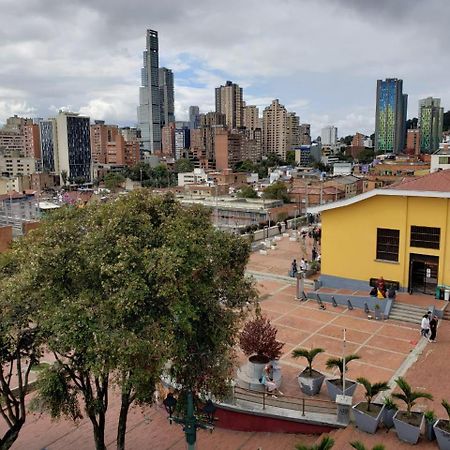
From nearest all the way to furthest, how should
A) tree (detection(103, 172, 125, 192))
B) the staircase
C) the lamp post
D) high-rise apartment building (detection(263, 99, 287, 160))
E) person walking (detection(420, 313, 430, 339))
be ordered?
the lamp post
person walking (detection(420, 313, 430, 339))
the staircase
tree (detection(103, 172, 125, 192))
high-rise apartment building (detection(263, 99, 287, 160))

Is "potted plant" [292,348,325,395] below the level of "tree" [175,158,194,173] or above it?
below

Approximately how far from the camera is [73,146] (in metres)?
148

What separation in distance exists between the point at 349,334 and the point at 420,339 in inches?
102

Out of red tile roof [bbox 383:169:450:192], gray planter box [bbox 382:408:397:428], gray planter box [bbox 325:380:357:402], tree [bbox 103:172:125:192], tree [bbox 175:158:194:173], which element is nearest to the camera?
gray planter box [bbox 382:408:397:428]

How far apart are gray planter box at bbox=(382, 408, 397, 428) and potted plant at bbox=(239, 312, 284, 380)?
3.54m

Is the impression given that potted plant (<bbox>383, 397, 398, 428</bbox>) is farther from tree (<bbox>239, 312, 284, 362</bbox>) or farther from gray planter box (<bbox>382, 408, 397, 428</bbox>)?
tree (<bbox>239, 312, 284, 362</bbox>)

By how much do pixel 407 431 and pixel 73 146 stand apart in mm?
148667

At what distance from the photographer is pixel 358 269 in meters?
23.7

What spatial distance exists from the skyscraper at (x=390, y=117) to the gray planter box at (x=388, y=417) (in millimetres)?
186092

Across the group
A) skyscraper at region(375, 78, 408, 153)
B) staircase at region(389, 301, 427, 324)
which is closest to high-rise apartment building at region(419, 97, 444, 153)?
skyscraper at region(375, 78, 408, 153)

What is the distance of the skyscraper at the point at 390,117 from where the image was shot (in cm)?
18800

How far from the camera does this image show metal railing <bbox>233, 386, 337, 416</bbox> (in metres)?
12.8

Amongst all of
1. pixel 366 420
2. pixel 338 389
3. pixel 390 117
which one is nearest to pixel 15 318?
pixel 366 420

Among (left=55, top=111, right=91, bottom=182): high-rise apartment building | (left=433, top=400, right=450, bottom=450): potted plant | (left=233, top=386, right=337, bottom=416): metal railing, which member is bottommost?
(left=233, top=386, right=337, bottom=416): metal railing
